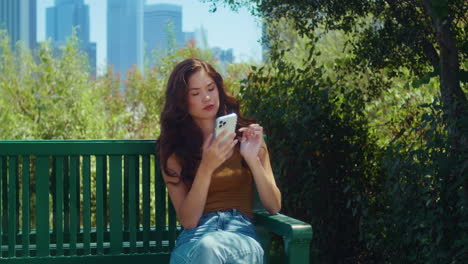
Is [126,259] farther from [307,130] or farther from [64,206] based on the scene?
[307,130]

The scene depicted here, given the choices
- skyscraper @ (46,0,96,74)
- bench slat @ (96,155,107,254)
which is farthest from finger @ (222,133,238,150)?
skyscraper @ (46,0,96,74)

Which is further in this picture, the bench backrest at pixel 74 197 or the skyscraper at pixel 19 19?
the skyscraper at pixel 19 19

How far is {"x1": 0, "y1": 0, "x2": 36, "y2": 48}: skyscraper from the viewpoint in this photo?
6391 cm

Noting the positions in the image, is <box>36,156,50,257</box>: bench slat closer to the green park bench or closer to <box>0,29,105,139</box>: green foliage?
the green park bench

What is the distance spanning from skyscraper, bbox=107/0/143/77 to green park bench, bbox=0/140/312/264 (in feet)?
225

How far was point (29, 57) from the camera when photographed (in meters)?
9.67

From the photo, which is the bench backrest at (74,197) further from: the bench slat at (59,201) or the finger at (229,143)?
the finger at (229,143)

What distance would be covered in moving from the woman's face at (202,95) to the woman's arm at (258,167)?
7.1 inches

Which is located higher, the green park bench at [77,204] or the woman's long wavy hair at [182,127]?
the woman's long wavy hair at [182,127]

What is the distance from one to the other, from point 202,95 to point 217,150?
303 millimetres

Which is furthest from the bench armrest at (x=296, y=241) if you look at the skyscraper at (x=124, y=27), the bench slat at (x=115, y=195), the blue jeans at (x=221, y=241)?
the skyscraper at (x=124, y=27)

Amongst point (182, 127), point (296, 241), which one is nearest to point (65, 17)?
point (182, 127)

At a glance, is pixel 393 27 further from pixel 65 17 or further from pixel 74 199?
pixel 65 17

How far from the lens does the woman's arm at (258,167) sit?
2967 millimetres
